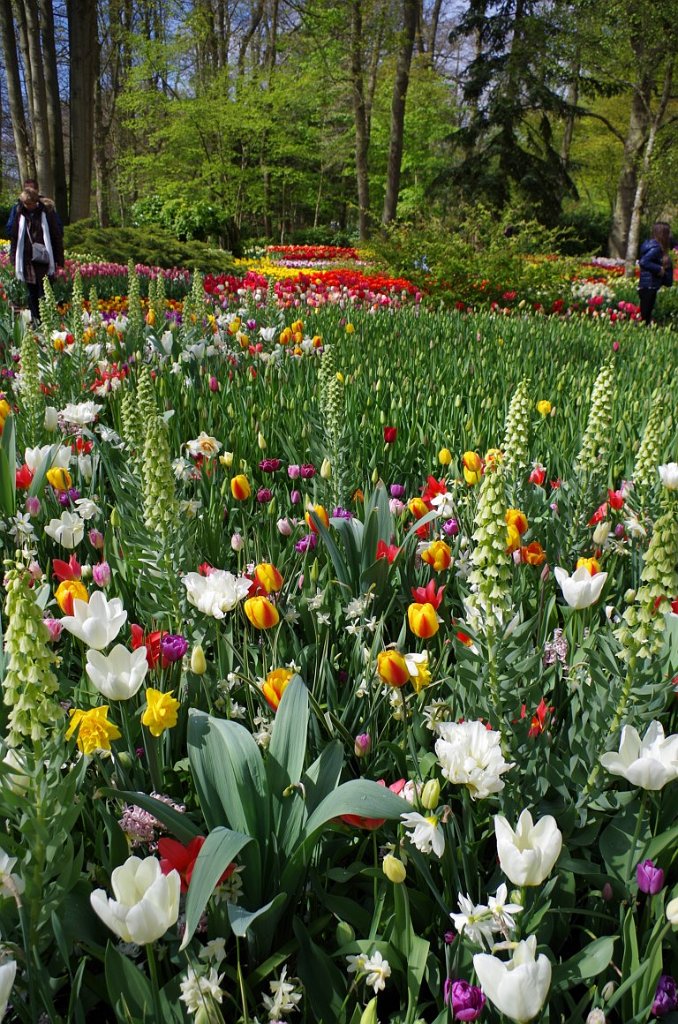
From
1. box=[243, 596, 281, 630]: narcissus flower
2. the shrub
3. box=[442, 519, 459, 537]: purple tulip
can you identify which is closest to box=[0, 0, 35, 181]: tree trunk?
the shrub

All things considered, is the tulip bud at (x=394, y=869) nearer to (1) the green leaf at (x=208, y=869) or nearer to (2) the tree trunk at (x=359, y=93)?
(1) the green leaf at (x=208, y=869)

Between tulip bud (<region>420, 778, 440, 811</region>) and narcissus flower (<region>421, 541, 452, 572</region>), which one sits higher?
narcissus flower (<region>421, 541, 452, 572</region>)

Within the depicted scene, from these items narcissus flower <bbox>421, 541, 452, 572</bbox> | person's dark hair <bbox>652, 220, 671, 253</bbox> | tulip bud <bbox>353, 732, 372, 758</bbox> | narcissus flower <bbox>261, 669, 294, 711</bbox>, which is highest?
person's dark hair <bbox>652, 220, 671, 253</bbox>

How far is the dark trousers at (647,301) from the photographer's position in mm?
10344

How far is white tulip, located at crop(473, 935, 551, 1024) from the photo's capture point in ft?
2.69

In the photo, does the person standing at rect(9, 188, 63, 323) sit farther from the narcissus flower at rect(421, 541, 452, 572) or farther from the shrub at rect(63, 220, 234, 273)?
the narcissus flower at rect(421, 541, 452, 572)

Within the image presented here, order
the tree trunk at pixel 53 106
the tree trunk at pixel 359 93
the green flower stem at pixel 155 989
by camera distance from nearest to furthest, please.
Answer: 1. the green flower stem at pixel 155 989
2. the tree trunk at pixel 53 106
3. the tree trunk at pixel 359 93

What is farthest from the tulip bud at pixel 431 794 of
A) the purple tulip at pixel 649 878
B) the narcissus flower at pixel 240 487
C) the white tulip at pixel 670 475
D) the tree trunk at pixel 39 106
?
the tree trunk at pixel 39 106

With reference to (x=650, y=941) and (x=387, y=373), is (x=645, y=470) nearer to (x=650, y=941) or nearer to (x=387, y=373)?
(x=650, y=941)

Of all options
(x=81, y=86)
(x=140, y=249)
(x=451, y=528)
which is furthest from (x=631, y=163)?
(x=451, y=528)

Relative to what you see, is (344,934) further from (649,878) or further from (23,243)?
(23,243)

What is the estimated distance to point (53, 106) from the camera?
16.3 m

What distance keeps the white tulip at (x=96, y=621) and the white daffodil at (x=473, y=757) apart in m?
0.61

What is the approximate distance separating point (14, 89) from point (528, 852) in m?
19.0
